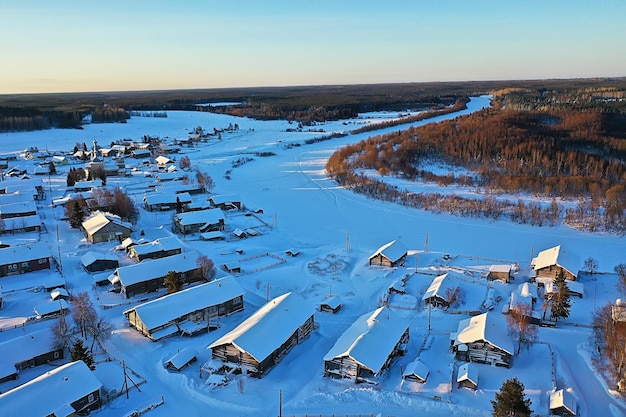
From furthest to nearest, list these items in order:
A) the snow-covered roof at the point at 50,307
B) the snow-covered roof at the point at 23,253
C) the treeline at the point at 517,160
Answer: the treeline at the point at 517,160 → the snow-covered roof at the point at 23,253 → the snow-covered roof at the point at 50,307

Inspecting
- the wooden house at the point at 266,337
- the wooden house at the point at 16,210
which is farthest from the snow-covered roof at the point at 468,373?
the wooden house at the point at 16,210

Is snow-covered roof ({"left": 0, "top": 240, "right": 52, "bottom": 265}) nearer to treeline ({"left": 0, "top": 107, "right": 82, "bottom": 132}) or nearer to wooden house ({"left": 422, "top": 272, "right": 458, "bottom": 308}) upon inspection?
wooden house ({"left": 422, "top": 272, "right": 458, "bottom": 308})

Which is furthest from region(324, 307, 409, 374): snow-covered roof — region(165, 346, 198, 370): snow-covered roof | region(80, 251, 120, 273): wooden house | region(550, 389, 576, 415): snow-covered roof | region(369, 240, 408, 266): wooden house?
region(80, 251, 120, 273): wooden house

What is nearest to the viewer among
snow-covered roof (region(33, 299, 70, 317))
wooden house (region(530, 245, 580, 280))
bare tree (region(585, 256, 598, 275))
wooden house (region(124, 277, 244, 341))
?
wooden house (region(124, 277, 244, 341))

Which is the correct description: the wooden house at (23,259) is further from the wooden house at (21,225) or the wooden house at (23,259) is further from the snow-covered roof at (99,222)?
the wooden house at (21,225)

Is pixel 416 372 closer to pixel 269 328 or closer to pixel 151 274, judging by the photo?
pixel 269 328
